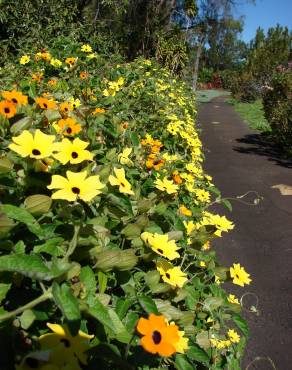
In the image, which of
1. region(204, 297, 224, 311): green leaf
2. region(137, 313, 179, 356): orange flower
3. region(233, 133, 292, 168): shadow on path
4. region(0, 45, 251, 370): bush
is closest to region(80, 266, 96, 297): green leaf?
region(0, 45, 251, 370): bush

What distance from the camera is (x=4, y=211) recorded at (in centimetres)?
108

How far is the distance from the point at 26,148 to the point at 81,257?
1.06 ft

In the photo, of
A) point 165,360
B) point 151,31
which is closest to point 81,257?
point 165,360

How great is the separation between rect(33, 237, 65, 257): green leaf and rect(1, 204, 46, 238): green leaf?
0.04m

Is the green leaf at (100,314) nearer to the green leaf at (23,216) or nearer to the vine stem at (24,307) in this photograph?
the vine stem at (24,307)

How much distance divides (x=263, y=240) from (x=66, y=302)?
4.68 meters

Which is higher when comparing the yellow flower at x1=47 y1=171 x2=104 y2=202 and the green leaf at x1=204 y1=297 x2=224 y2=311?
the yellow flower at x1=47 y1=171 x2=104 y2=202

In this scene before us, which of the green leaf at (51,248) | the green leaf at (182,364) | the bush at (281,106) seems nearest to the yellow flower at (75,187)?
the green leaf at (51,248)

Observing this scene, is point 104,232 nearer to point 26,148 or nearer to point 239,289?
point 26,148

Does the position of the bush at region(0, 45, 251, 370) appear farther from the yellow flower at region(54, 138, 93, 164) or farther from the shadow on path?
the shadow on path

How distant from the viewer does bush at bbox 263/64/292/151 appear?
1173 centimetres

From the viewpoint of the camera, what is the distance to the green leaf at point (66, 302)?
89cm

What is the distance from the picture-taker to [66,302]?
3.01 feet

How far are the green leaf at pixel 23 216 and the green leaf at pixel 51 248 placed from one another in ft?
0.13
